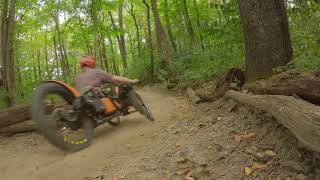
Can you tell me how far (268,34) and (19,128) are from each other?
5665 mm

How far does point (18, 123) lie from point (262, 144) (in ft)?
16.9

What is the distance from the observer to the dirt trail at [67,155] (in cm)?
541

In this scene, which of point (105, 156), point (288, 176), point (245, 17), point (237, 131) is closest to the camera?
point (288, 176)

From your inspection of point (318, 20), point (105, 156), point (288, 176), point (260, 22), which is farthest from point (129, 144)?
point (318, 20)

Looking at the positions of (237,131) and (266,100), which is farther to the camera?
(237,131)

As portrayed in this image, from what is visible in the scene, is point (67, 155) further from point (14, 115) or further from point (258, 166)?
point (258, 166)

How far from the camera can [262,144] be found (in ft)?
15.8

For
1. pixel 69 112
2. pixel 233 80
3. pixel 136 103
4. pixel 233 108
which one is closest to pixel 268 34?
pixel 233 80

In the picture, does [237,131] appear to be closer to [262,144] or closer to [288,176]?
[262,144]

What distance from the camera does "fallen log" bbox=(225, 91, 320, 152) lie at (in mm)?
3400

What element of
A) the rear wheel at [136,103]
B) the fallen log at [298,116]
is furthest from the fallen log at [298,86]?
the rear wheel at [136,103]

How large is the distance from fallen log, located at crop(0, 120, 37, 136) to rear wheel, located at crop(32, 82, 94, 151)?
1136 mm

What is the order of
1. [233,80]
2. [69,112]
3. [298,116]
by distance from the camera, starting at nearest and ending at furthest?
[298,116]
[69,112]
[233,80]

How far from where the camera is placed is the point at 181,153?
528 cm
